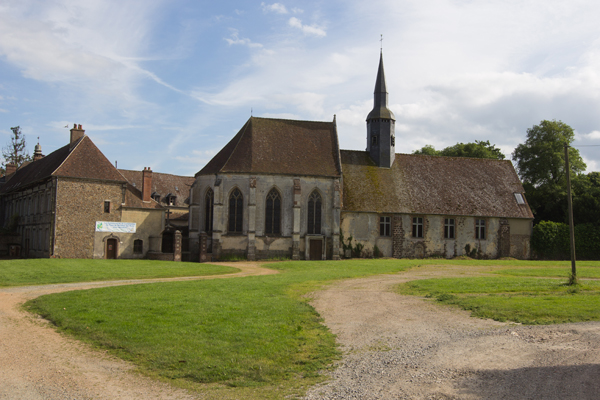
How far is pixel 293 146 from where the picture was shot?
40969 millimetres

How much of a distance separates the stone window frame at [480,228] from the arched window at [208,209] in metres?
23.0

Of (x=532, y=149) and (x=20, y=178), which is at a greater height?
(x=532, y=149)

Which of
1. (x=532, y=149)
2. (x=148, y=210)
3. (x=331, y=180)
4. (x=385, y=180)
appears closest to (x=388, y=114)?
(x=385, y=180)

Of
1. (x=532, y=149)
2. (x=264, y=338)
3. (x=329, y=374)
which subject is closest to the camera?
(x=329, y=374)

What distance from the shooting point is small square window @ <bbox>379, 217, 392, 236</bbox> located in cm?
4059

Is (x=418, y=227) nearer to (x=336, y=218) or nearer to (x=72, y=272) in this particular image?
(x=336, y=218)

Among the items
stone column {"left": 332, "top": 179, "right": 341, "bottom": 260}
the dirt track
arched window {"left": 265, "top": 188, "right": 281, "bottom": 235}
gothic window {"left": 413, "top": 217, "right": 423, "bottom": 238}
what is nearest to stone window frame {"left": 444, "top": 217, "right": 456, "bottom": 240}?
gothic window {"left": 413, "top": 217, "right": 423, "bottom": 238}

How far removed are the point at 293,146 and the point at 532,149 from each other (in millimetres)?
28796

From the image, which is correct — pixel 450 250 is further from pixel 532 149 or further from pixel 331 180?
pixel 532 149

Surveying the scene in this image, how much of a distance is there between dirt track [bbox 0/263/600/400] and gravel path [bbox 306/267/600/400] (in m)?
0.02

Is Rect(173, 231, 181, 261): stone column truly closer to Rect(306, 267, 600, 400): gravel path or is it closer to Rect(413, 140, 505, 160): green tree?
Rect(306, 267, 600, 400): gravel path

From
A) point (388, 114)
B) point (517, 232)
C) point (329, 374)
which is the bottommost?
point (329, 374)

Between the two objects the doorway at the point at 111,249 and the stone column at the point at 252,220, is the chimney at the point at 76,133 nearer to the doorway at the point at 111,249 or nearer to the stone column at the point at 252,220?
the doorway at the point at 111,249

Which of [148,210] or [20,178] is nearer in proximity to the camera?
[148,210]
